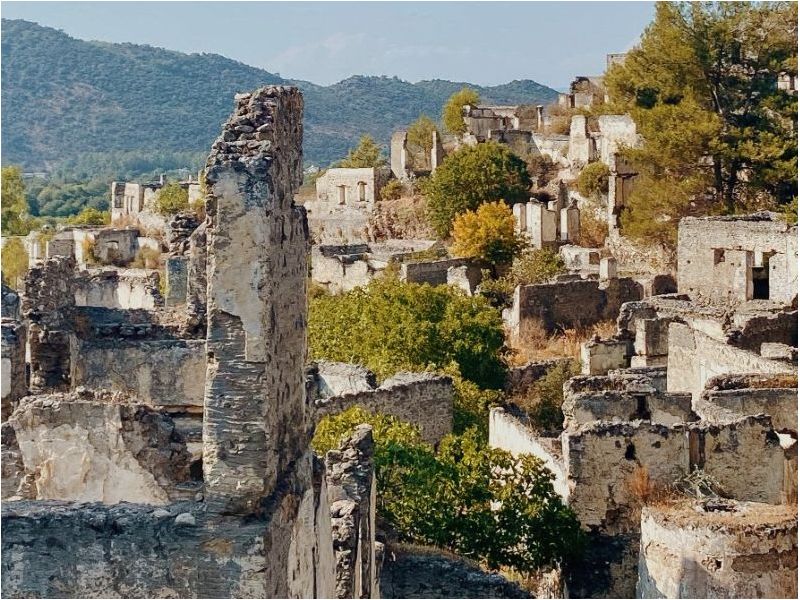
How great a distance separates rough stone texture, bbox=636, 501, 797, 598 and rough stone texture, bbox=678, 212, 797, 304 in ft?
54.6

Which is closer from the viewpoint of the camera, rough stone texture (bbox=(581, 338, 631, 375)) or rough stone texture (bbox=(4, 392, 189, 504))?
rough stone texture (bbox=(4, 392, 189, 504))

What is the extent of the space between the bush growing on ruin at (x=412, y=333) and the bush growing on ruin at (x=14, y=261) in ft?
64.3

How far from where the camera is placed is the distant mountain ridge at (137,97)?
117 m

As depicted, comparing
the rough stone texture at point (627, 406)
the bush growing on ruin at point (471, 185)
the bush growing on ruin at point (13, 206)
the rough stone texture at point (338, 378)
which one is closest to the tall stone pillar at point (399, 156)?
the bush growing on ruin at point (471, 185)

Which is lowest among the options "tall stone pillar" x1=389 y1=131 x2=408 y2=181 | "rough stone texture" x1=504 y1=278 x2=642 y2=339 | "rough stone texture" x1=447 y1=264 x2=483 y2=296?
"rough stone texture" x1=504 y1=278 x2=642 y2=339

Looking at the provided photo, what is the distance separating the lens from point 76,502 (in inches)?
360

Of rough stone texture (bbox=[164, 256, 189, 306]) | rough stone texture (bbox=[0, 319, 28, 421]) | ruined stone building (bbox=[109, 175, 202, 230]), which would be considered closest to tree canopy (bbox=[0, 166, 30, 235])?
ruined stone building (bbox=[109, 175, 202, 230])

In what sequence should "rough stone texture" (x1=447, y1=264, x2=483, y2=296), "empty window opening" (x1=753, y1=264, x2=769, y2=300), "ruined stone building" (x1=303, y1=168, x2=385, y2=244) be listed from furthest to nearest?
"ruined stone building" (x1=303, y1=168, x2=385, y2=244)
"rough stone texture" (x1=447, y1=264, x2=483, y2=296)
"empty window opening" (x1=753, y1=264, x2=769, y2=300)

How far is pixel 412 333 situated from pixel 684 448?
10.3 m

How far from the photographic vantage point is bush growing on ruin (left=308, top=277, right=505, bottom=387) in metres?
27.3

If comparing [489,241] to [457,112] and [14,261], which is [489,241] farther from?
[457,112]

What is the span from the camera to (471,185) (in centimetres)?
4409

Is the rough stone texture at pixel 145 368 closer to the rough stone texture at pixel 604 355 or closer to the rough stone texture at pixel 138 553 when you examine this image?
the rough stone texture at pixel 138 553

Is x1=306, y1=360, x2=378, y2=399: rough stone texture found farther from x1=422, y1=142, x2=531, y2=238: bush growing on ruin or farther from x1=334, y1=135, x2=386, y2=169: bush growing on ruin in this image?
x1=334, y1=135, x2=386, y2=169: bush growing on ruin
